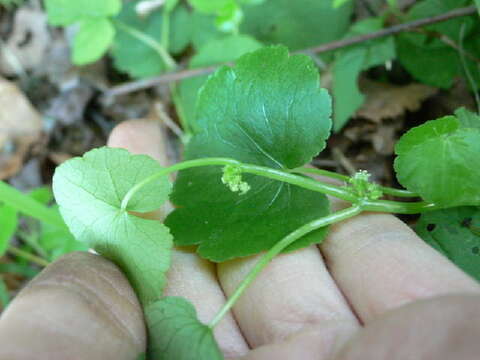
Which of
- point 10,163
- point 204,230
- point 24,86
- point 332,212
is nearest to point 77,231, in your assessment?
point 204,230

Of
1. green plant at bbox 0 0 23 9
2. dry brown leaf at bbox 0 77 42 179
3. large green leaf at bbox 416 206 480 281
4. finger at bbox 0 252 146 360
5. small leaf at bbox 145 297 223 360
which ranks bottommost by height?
dry brown leaf at bbox 0 77 42 179

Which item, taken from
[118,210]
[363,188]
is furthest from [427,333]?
[118,210]

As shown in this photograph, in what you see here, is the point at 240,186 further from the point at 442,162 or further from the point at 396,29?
the point at 396,29

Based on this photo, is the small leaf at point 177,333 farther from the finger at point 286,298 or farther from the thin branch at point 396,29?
the thin branch at point 396,29

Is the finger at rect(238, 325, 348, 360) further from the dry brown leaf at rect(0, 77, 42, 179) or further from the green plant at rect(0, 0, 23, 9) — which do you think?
the green plant at rect(0, 0, 23, 9)

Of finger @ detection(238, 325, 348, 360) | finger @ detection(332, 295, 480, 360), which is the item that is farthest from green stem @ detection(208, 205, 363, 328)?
finger @ detection(332, 295, 480, 360)

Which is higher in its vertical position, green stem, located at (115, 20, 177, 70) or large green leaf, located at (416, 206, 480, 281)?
green stem, located at (115, 20, 177, 70)
